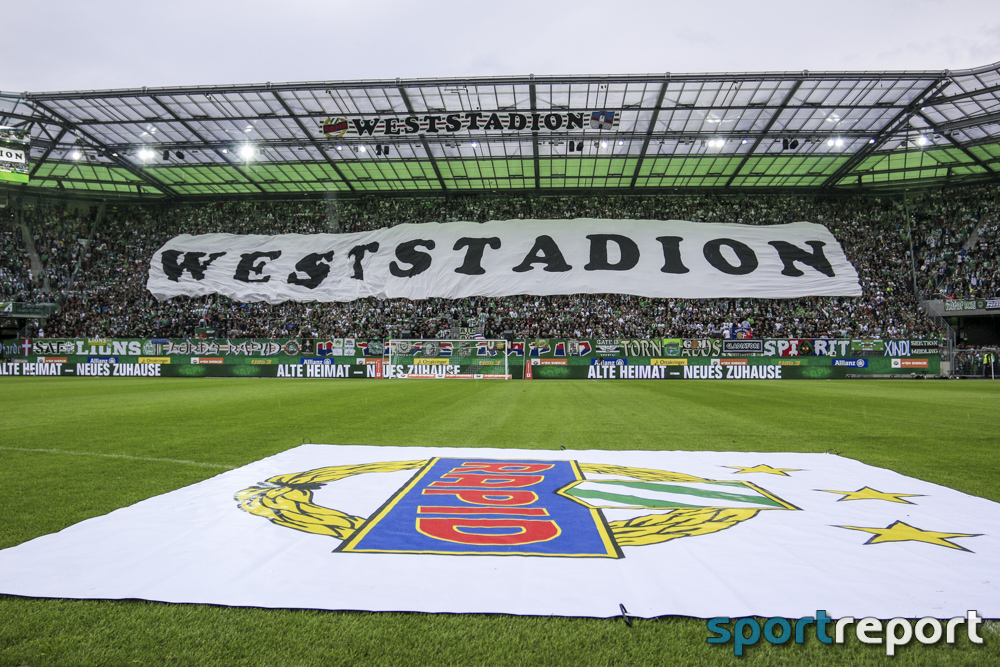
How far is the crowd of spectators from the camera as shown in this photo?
3272 centimetres

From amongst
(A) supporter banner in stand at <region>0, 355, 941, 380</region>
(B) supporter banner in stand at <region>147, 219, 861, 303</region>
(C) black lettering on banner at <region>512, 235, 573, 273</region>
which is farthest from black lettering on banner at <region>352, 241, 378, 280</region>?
(C) black lettering on banner at <region>512, 235, 573, 273</region>

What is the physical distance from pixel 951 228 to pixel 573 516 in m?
43.9

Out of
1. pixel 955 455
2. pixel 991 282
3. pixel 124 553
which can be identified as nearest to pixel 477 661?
pixel 124 553

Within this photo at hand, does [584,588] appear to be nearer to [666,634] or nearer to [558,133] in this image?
[666,634]

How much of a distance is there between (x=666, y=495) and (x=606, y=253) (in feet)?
106

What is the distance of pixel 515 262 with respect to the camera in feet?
117

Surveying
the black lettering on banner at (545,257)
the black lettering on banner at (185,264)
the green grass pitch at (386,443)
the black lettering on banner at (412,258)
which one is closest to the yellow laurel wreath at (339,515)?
the green grass pitch at (386,443)

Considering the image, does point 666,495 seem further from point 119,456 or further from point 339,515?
point 119,456

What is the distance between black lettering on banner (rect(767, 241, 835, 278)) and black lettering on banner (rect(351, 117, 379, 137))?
2568 centimetres

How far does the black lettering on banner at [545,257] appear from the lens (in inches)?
1384

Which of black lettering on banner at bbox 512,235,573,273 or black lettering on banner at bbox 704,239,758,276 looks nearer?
black lettering on banner at bbox 704,239,758,276

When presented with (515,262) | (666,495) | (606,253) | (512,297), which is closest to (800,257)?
(606,253)

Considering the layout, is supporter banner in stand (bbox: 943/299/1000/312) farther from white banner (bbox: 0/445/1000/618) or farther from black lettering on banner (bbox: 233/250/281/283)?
black lettering on banner (bbox: 233/250/281/283)

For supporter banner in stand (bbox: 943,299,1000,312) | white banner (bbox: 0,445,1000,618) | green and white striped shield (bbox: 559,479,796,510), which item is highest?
supporter banner in stand (bbox: 943,299,1000,312)
